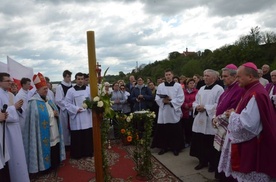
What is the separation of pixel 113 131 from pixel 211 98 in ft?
13.9

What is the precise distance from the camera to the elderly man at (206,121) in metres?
A: 4.75

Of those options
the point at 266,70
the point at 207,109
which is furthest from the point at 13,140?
the point at 266,70

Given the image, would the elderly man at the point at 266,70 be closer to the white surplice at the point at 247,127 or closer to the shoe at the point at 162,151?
the shoe at the point at 162,151

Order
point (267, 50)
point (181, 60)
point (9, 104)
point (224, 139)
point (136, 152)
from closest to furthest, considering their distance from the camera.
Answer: point (224, 139)
point (9, 104)
point (136, 152)
point (267, 50)
point (181, 60)

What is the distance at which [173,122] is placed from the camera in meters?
5.98

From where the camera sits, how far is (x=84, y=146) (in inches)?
244

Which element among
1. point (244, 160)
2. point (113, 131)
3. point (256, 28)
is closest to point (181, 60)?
point (256, 28)

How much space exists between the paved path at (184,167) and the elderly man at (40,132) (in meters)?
2.45

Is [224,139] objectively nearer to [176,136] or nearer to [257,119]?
[257,119]

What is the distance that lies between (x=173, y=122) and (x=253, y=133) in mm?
3103

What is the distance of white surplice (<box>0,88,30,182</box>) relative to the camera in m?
3.98

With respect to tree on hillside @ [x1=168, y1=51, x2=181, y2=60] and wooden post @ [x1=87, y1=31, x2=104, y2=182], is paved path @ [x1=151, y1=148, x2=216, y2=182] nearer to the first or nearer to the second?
wooden post @ [x1=87, y1=31, x2=104, y2=182]

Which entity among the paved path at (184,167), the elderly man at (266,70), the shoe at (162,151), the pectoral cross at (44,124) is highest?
the elderly man at (266,70)

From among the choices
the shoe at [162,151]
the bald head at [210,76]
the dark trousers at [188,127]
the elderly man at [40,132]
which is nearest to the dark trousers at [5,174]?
the elderly man at [40,132]
